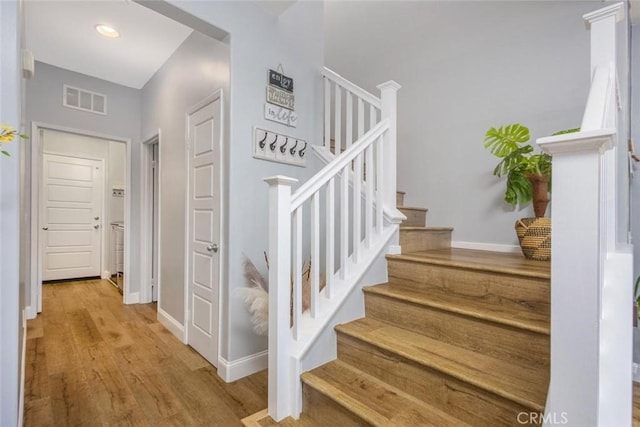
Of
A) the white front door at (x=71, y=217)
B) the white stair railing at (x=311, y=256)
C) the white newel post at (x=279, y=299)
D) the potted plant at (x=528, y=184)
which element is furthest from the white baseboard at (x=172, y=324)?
the white front door at (x=71, y=217)

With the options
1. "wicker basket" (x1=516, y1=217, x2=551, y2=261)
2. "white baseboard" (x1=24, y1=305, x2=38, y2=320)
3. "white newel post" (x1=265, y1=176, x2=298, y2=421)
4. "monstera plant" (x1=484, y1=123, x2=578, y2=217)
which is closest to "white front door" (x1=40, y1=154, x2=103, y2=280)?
"white baseboard" (x1=24, y1=305, x2=38, y2=320)

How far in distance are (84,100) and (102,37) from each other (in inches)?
39.1

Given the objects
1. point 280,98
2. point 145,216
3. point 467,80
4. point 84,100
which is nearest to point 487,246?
point 467,80

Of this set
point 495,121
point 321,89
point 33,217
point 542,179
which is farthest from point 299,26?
point 33,217

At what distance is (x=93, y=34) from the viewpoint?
2.83m

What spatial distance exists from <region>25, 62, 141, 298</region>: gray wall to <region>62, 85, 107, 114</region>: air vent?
1.6 inches

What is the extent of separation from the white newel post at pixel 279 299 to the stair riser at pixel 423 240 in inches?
39.4

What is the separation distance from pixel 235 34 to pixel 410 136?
1.96 metres

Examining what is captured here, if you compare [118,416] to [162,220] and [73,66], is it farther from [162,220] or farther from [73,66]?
[73,66]

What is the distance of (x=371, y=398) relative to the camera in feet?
4.11

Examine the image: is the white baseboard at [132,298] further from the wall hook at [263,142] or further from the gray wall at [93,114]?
the wall hook at [263,142]

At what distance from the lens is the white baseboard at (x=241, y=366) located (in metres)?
2.08

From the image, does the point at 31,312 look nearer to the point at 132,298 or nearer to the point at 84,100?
the point at 132,298

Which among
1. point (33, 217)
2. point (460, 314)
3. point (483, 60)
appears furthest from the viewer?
point (33, 217)
